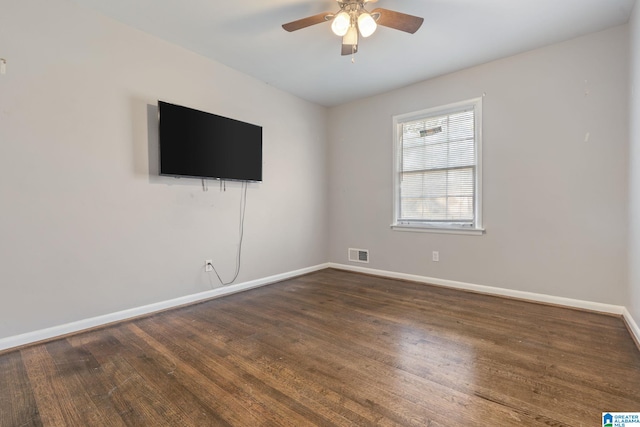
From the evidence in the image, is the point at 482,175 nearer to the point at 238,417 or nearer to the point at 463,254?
the point at 463,254

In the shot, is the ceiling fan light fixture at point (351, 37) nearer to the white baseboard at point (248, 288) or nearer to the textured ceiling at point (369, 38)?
the textured ceiling at point (369, 38)

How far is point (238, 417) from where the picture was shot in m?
1.45

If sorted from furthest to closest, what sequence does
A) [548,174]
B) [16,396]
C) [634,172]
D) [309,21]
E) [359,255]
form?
[359,255]
[548,174]
[634,172]
[309,21]
[16,396]

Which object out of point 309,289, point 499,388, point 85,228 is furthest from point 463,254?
point 85,228

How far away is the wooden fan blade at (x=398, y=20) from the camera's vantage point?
2.13 m

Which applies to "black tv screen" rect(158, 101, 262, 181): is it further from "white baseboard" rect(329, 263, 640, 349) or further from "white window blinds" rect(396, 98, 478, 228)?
"white baseboard" rect(329, 263, 640, 349)

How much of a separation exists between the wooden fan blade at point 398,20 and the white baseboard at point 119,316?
3.14 meters

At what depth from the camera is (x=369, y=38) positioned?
2908mm

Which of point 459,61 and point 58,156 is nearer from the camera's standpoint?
point 58,156

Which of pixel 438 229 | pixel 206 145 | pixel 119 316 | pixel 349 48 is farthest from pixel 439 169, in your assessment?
pixel 119 316

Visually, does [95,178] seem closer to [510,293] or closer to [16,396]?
[16,396]

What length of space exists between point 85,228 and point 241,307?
1.56 meters

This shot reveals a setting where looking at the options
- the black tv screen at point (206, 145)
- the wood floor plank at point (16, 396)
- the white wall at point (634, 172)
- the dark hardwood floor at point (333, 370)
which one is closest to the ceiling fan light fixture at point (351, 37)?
the black tv screen at point (206, 145)

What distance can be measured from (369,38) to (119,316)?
354 cm
